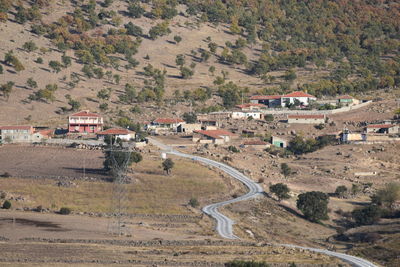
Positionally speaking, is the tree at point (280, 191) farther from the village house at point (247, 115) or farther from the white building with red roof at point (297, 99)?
the white building with red roof at point (297, 99)

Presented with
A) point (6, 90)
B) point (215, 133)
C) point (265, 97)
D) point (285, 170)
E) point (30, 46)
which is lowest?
point (285, 170)

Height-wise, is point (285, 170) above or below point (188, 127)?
below

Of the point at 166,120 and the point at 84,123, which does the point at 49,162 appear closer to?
the point at 84,123

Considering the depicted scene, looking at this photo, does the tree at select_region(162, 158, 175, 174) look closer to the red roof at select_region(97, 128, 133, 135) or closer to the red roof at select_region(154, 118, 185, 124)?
the red roof at select_region(97, 128, 133, 135)

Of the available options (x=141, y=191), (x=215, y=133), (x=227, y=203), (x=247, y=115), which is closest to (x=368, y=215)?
(x=227, y=203)

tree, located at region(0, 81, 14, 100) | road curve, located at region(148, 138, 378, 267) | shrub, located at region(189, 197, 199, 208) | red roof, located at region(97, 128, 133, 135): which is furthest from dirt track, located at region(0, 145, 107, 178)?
tree, located at region(0, 81, 14, 100)

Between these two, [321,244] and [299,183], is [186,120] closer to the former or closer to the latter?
[299,183]

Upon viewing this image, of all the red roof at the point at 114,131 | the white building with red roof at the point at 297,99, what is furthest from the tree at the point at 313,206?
A: the white building with red roof at the point at 297,99

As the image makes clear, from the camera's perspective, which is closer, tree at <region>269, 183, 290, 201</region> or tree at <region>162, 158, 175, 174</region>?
tree at <region>269, 183, 290, 201</region>
